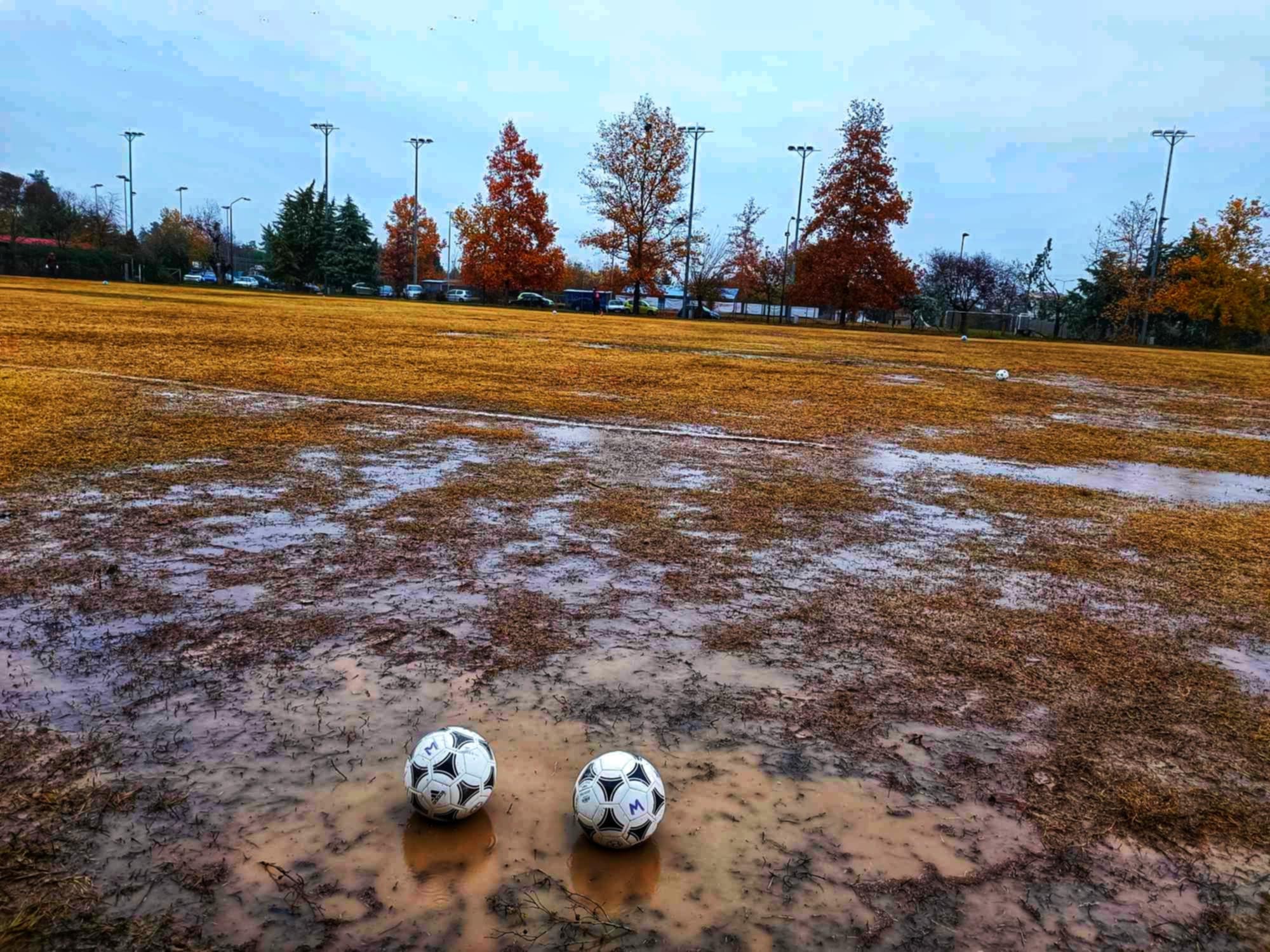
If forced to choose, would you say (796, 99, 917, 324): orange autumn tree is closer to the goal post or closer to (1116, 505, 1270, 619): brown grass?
the goal post

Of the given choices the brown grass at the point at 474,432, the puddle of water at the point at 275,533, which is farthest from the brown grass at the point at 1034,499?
the puddle of water at the point at 275,533

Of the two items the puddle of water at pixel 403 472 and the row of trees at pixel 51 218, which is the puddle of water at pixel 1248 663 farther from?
the row of trees at pixel 51 218

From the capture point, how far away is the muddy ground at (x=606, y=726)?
2199 millimetres

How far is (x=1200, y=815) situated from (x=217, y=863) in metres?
2.76

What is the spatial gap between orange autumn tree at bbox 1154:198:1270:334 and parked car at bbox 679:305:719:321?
2767 cm

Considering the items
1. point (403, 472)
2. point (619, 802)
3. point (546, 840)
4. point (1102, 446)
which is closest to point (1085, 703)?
point (619, 802)

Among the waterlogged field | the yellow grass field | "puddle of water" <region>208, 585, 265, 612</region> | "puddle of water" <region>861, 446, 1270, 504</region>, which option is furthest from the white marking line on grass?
"puddle of water" <region>208, 585, 265, 612</region>

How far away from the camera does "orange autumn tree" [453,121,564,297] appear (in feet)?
201

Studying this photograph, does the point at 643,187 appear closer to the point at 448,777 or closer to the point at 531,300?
the point at 531,300

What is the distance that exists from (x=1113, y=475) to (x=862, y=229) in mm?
49199

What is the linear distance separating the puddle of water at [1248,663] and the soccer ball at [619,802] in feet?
8.81

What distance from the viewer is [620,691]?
3303 mm

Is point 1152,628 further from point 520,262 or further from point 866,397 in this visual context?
point 520,262

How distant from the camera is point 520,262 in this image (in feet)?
204
